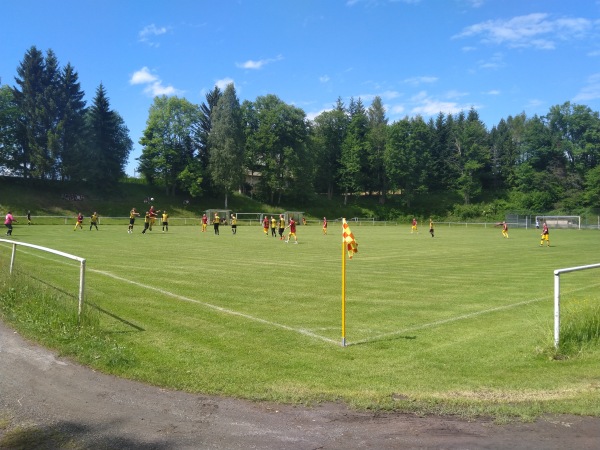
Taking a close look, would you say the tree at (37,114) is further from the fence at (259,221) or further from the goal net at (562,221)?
the goal net at (562,221)

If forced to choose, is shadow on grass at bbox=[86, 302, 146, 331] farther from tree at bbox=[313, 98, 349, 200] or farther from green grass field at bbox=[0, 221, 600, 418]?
tree at bbox=[313, 98, 349, 200]

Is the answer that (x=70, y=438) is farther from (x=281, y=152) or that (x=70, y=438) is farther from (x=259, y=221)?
(x=281, y=152)

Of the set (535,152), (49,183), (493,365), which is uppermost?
(535,152)

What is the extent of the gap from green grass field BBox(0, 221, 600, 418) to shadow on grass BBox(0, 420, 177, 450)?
1252mm

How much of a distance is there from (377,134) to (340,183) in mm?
13819

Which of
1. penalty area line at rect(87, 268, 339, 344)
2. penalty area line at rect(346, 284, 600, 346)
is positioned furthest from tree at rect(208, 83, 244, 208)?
penalty area line at rect(346, 284, 600, 346)

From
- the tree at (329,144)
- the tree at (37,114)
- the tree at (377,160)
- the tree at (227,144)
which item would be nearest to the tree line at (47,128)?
the tree at (37,114)

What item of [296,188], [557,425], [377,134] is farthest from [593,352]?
[377,134]

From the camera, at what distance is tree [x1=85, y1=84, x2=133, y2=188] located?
6341 cm

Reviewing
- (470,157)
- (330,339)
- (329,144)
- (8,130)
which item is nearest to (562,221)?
(470,157)

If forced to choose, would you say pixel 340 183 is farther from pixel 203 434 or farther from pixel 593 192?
pixel 203 434

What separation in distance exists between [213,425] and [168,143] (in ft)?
239

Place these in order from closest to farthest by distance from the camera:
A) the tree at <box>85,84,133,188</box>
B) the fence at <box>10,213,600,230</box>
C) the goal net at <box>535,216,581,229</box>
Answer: the fence at <box>10,213,600,230</box> → the tree at <box>85,84,133,188</box> → the goal net at <box>535,216,581,229</box>

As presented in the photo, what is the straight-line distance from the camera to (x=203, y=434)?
4254 millimetres
